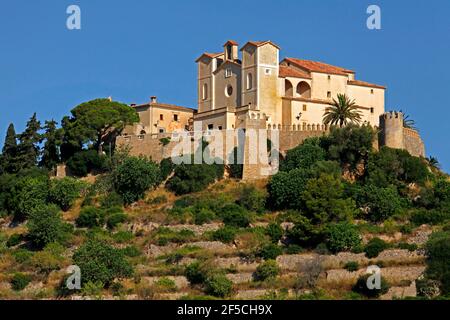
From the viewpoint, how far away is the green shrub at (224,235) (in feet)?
166

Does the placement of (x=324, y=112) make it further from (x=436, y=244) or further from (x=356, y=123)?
(x=436, y=244)

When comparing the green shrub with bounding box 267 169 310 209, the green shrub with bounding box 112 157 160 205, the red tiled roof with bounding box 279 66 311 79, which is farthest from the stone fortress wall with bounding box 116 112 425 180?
the red tiled roof with bounding box 279 66 311 79

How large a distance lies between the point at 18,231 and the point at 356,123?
15.7 m

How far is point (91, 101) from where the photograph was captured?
61156 millimetres

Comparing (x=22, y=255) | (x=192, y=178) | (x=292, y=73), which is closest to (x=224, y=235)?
(x=192, y=178)

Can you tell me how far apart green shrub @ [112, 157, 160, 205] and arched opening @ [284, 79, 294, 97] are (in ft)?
25.7

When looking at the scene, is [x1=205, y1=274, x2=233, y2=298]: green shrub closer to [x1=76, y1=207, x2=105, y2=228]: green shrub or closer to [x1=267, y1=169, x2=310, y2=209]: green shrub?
[x1=267, y1=169, x2=310, y2=209]: green shrub

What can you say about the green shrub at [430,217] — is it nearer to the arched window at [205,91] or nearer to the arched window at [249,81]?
the arched window at [249,81]

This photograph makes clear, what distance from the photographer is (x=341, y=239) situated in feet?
159

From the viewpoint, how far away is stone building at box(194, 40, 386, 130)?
59.0 meters

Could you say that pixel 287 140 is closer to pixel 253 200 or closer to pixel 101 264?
pixel 253 200

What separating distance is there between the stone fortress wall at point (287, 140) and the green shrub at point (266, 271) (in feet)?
29.9

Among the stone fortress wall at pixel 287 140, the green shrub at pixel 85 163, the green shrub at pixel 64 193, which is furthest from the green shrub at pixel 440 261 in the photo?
the green shrub at pixel 85 163

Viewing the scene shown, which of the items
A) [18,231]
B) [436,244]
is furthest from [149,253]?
[436,244]
